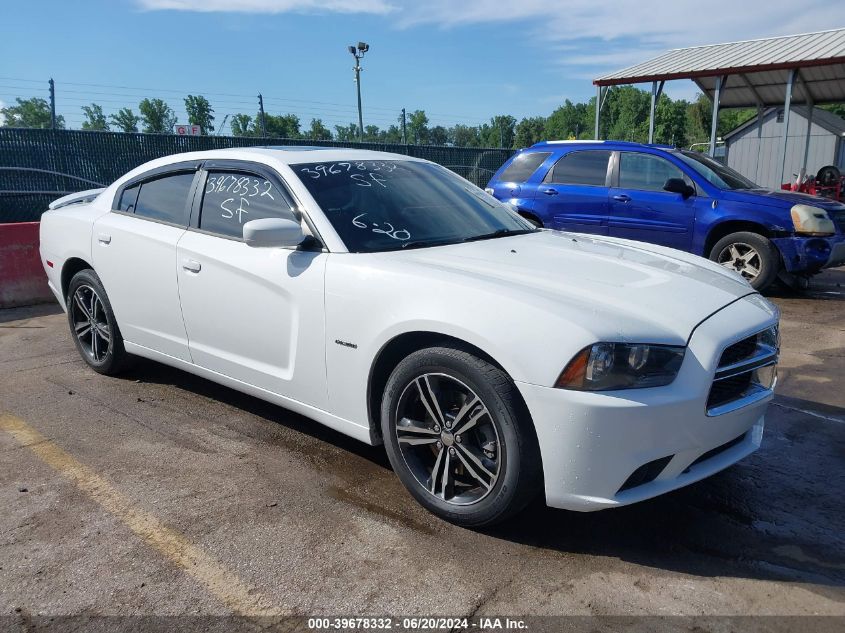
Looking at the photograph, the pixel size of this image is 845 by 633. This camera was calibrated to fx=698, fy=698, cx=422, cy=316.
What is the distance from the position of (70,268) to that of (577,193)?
5766 millimetres

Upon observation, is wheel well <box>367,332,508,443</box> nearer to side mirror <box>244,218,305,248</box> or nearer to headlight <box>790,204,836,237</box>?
side mirror <box>244,218,305,248</box>

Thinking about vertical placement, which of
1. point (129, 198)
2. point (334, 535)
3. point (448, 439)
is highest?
point (129, 198)

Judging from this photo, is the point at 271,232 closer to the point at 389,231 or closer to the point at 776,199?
the point at 389,231

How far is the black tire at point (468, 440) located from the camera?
2.63m

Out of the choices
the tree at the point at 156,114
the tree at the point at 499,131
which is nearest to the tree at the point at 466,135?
the tree at the point at 499,131

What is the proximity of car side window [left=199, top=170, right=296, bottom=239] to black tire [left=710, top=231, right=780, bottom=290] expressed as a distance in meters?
5.61

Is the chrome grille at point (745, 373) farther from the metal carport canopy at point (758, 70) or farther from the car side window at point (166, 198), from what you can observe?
the metal carport canopy at point (758, 70)

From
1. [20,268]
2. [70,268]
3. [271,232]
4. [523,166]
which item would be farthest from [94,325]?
[523,166]

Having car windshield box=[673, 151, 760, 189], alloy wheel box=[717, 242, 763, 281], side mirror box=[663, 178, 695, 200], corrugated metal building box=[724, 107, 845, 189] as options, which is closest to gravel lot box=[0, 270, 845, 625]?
alloy wheel box=[717, 242, 763, 281]

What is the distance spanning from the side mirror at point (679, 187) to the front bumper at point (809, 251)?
3.44 ft

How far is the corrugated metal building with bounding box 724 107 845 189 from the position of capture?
36.8 m

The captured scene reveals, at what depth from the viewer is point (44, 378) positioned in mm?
5070

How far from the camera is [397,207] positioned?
12.1ft

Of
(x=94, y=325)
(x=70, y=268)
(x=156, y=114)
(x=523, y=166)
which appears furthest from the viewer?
(x=156, y=114)
